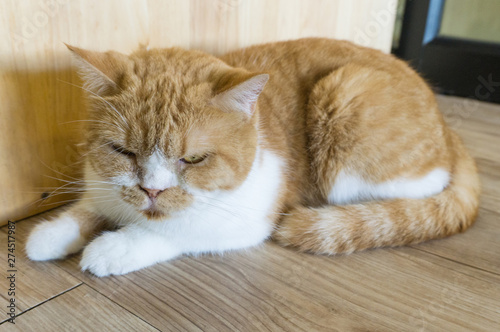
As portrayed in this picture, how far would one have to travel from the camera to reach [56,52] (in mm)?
1462

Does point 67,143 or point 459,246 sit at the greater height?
point 67,143

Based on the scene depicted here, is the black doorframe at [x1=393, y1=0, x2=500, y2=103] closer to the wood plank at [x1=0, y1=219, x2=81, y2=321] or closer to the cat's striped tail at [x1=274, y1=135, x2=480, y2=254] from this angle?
the cat's striped tail at [x1=274, y1=135, x2=480, y2=254]

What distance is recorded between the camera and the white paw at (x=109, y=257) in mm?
1265

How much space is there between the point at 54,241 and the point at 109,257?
0.19 m

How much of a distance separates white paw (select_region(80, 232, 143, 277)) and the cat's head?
170 mm

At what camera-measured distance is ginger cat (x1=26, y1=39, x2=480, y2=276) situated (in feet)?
3.81

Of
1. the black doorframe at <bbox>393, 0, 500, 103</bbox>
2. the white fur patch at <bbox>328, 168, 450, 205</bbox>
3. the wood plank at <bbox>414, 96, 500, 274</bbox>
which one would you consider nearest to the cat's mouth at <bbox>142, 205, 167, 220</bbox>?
the white fur patch at <bbox>328, 168, 450, 205</bbox>

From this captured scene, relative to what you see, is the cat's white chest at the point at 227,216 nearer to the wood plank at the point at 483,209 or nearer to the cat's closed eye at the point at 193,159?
the cat's closed eye at the point at 193,159

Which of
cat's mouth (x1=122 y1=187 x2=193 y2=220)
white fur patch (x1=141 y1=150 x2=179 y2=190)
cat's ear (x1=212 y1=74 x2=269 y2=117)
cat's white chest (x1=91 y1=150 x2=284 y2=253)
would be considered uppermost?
cat's ear (x1=212 y1=74 x2=269 y2=117)

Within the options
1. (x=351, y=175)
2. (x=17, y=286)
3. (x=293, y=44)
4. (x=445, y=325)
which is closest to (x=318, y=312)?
(x=445, y=325)

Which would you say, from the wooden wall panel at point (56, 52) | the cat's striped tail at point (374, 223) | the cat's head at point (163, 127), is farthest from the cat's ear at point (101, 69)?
the cat's striped tail at point (374, 223)

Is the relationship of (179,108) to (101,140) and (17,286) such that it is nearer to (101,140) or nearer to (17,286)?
(101,140)

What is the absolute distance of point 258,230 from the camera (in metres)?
1.46

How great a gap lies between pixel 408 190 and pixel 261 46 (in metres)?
0.79
